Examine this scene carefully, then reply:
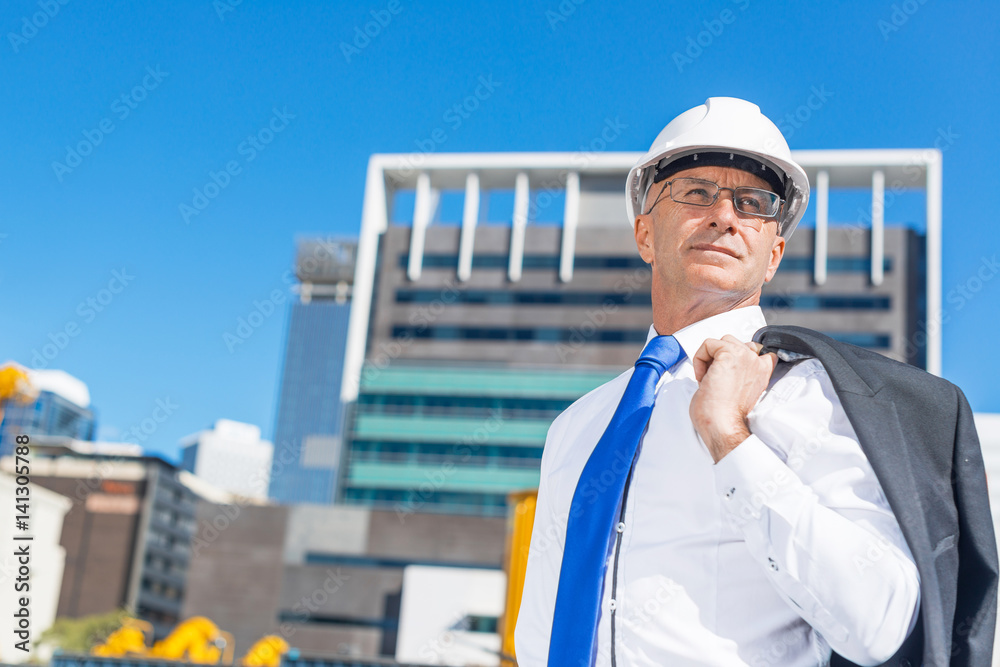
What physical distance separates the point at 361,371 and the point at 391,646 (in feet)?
65.3

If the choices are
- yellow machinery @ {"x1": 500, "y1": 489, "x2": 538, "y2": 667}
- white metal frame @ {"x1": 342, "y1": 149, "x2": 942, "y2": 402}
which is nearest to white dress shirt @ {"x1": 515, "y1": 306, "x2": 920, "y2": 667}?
yellow machinery @ {"x1": 500, "y1": 489, "x2": 538, "y2": 667}

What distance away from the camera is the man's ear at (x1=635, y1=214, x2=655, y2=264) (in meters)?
1.92

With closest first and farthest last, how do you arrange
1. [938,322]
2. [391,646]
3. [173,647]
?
[173,647] < [391,646] < [938,322]

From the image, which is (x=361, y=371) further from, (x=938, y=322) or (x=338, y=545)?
(x=938, y=322)

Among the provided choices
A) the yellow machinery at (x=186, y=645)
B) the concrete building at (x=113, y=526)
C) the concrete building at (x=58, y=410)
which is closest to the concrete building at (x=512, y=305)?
the yellow machinery at (x=186, y=645)

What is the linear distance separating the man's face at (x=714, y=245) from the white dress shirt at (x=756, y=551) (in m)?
0.15

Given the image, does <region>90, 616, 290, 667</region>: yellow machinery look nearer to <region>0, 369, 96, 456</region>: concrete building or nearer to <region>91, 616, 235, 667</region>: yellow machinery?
<region>91, 616, 235, 667</region>: yellow machinery

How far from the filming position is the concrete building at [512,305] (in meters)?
54.0

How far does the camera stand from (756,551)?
129 centimetres

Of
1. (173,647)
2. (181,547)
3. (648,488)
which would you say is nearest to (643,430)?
(648,488)

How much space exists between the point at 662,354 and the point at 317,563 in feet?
162

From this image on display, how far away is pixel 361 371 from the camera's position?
59.2 m

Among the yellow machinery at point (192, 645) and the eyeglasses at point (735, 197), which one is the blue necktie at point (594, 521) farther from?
the yellow machinery at point (192, 645)

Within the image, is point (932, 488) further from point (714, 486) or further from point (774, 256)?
point (774, 256)
